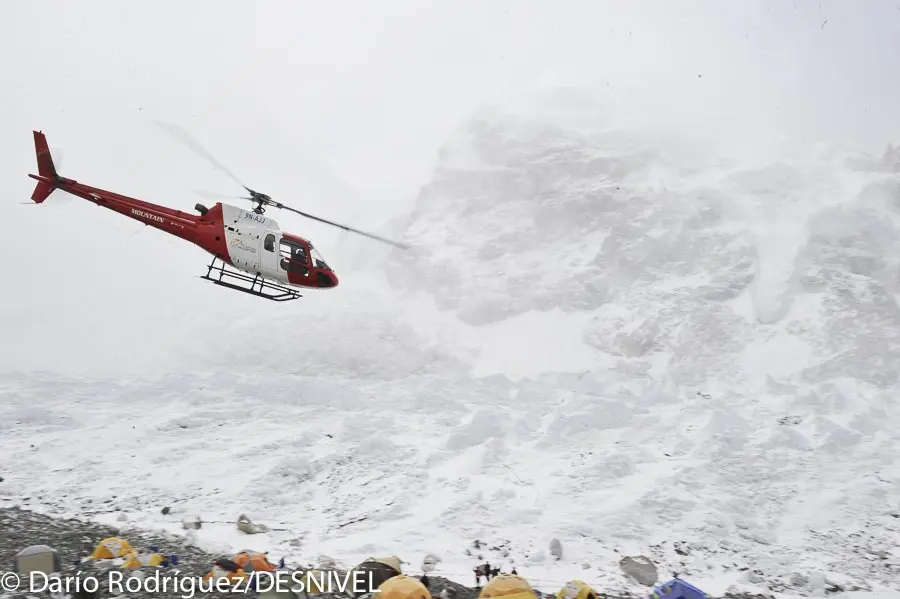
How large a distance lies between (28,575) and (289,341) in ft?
48.7

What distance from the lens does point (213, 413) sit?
2116 cm

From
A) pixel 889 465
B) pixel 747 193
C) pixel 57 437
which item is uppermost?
pixel 747 193

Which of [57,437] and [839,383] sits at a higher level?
[839,383]

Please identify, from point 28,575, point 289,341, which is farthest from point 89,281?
point 28,575

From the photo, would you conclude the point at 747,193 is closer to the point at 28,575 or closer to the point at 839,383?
the point at 839,383

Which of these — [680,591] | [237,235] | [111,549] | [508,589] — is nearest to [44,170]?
[237,235]

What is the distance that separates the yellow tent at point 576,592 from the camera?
12.5m

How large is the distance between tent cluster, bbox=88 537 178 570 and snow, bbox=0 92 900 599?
1.72 metres

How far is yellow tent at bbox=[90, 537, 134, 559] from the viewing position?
42.4ft

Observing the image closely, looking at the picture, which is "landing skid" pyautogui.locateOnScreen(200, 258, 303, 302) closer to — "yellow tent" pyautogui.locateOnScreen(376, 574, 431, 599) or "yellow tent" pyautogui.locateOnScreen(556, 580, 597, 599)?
"yellow tent" pyautogui.locateOnScreen(376, 574, 431, 599)

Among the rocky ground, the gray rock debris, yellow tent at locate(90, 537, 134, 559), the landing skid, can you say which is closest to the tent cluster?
yellow tent at locate(90, 537, 134, 559)

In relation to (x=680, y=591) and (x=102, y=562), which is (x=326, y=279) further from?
(x=680, y=591)

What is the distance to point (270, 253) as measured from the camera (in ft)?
57.6

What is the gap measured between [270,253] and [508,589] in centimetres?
964
